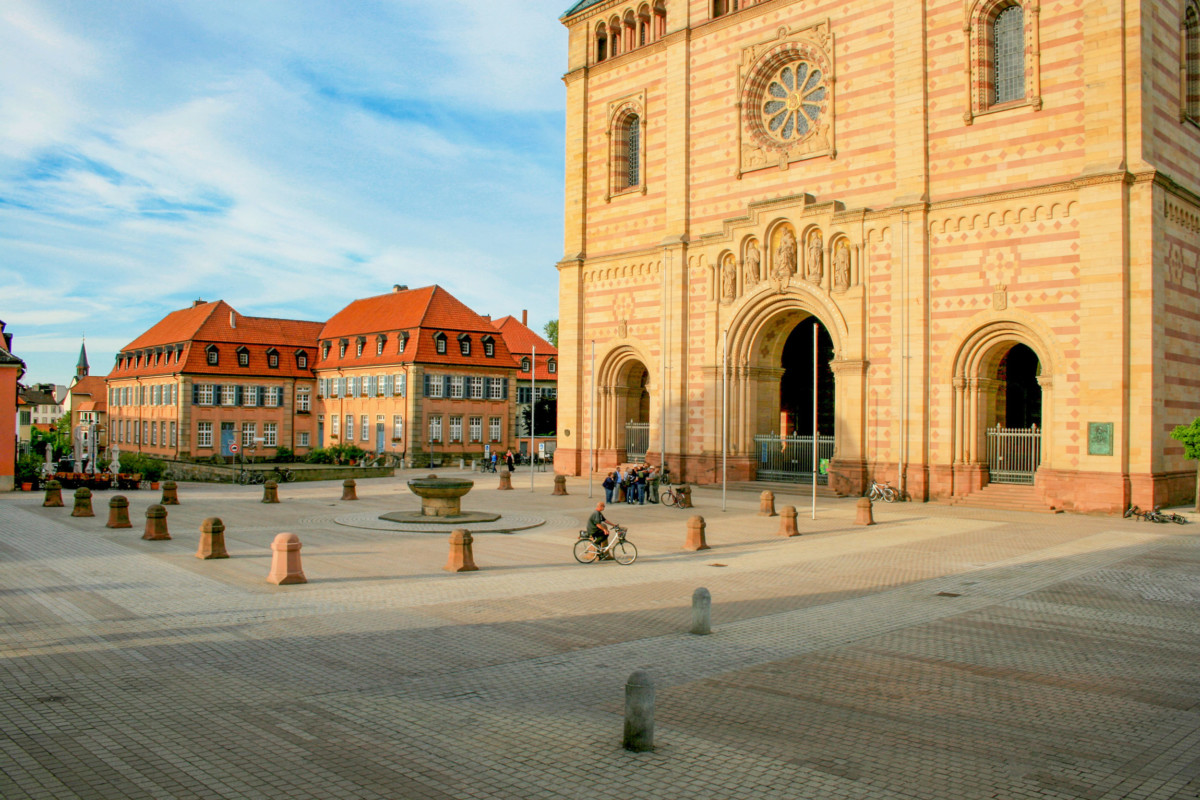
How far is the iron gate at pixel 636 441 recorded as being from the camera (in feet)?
132

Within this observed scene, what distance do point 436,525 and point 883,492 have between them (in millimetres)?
15709

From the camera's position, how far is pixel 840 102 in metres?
31.8

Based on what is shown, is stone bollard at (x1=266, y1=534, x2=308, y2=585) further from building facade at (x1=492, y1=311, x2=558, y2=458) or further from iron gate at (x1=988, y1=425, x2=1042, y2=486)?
building facade at (x1=492, y1=311, x2=558, y2=458)

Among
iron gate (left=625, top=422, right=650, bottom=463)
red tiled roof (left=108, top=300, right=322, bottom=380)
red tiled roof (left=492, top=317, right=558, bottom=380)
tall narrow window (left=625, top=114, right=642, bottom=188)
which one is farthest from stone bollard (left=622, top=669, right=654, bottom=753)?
red tiled roof (left=492, top=317, right=558, bottom=380)

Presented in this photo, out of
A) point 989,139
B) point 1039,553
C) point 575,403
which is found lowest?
point 1039,553

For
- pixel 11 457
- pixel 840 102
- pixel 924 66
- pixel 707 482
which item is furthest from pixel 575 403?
pixel 11 457

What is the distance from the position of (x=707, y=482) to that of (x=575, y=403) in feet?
27.0

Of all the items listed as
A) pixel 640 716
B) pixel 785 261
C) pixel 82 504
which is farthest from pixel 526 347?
pixel 640 716

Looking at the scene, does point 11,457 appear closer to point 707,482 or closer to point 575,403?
point 575,403

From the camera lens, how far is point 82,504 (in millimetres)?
24219

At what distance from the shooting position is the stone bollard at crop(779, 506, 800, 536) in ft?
69.2

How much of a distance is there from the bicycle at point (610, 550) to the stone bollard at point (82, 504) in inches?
599

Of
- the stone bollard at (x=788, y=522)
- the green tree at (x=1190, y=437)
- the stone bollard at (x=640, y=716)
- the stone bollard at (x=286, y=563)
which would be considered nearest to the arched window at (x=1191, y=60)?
the green tree at (x=1190, y=437)

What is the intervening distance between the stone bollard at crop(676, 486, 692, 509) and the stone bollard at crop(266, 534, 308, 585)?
15.6 m
